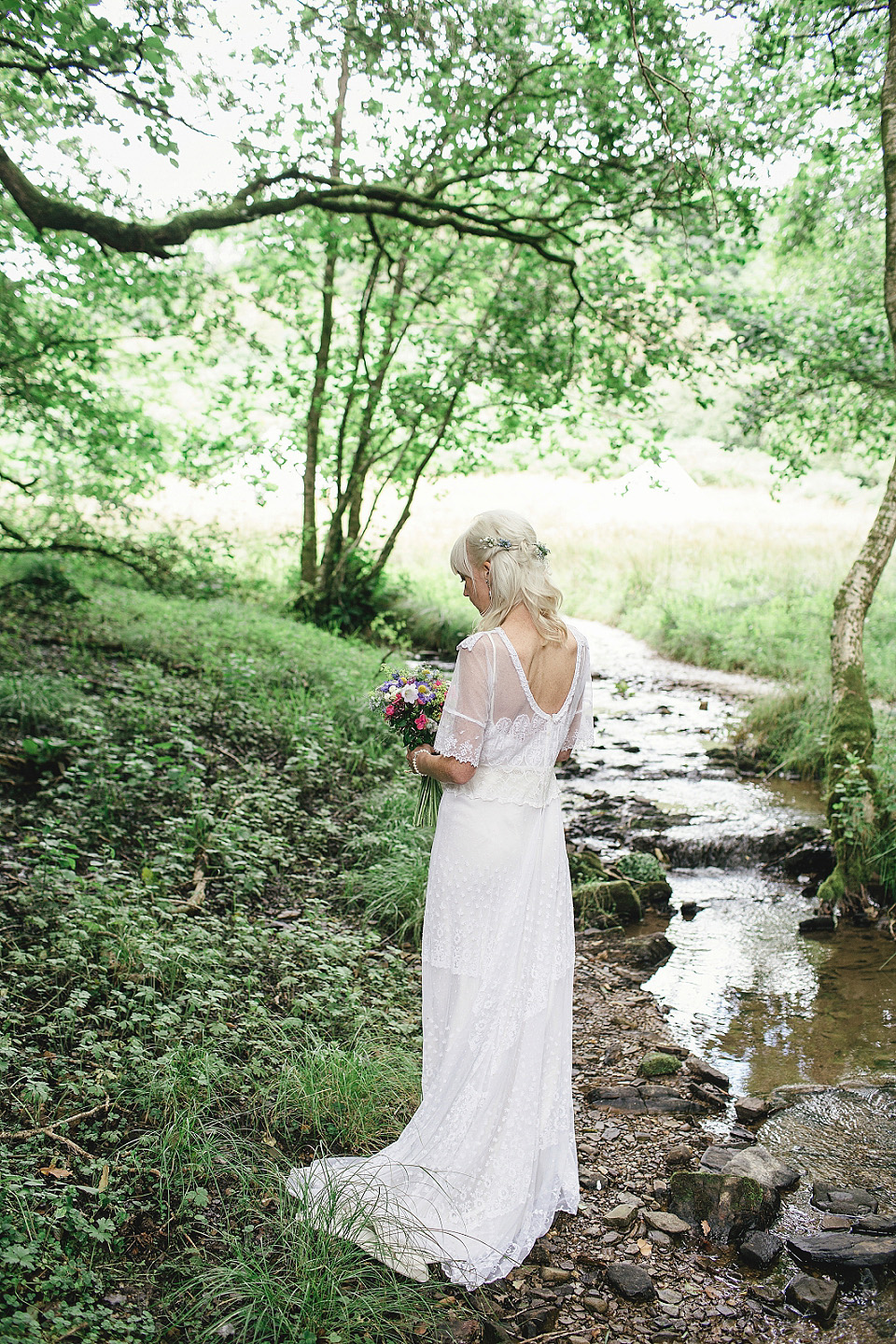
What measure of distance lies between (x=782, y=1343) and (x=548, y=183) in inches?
427

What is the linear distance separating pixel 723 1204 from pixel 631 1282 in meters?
0.59

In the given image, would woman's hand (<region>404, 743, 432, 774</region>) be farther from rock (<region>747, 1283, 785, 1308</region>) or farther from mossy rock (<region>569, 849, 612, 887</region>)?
mossy rock (<region>569, 849, 612, 887</region>)

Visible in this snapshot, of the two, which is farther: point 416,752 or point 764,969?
point 764,969

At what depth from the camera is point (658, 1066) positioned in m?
5.16

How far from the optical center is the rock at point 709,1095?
16.0ft

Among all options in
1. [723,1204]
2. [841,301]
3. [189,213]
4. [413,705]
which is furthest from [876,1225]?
[841,301]

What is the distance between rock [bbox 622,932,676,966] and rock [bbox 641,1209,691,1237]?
2.94 m

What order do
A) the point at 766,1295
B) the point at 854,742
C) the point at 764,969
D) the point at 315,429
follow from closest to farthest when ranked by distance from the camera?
the point at 766,1295 < the point at 764,969 < the point at 854,742 < the point at 315,429

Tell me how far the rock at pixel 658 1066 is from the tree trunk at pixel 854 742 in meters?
3.09

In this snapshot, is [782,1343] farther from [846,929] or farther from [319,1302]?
[846,929]

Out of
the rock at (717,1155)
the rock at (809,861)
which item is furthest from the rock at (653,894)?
the rock at (717,1155)

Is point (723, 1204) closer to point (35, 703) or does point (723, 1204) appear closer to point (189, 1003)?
point (189, 1003)

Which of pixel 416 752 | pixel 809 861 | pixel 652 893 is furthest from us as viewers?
pixel 809 861

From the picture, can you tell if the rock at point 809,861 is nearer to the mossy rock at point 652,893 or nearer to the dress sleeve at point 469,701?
the mossy rock at point 652,893
